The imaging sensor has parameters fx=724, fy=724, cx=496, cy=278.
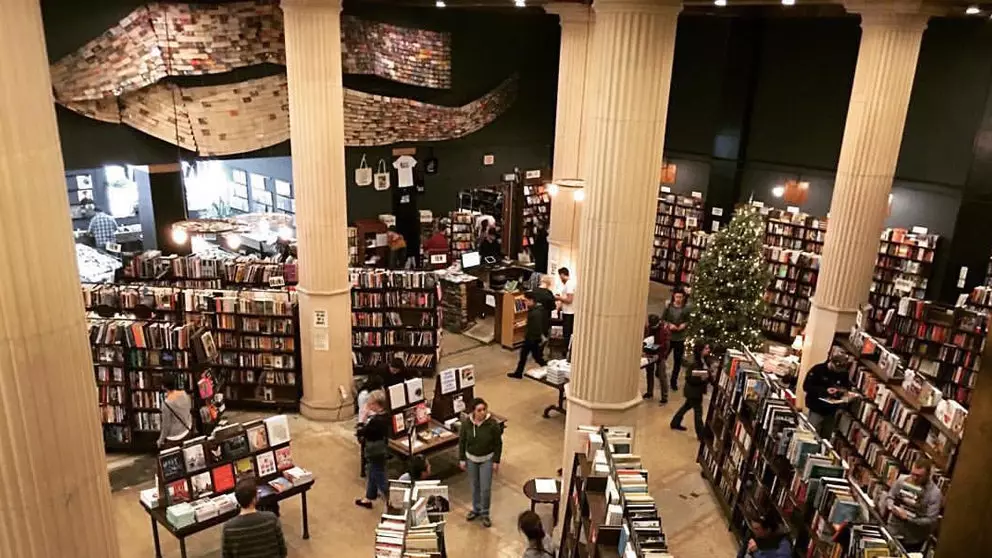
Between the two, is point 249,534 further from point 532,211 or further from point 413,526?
point 532,211

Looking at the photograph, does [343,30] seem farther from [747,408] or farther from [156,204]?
[747,408]

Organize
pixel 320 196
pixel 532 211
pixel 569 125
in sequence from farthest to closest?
pixel 532 211
pixel 569 125
pixel 320 196

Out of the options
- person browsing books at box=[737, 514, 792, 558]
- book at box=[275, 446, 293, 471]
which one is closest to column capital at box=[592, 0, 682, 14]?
person browsing books at box=[737, 514, 792, 558]

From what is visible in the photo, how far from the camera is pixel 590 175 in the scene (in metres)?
6.62

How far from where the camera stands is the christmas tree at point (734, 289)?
1094 centimetres

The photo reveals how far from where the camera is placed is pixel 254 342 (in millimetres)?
10172

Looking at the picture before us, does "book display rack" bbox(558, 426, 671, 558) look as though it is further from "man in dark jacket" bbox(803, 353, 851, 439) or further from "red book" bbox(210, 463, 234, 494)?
"red book" bbox(210, 463, 234, 494)

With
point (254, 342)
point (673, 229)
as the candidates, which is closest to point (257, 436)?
point (254, 342)

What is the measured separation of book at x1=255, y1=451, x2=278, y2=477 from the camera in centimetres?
732

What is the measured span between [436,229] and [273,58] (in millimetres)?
5209

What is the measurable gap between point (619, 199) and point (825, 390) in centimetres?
395

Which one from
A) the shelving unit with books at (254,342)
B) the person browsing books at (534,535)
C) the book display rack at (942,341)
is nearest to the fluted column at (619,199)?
the person browsing books at (534,535)

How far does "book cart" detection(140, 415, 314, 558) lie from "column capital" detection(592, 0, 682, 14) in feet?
16.4

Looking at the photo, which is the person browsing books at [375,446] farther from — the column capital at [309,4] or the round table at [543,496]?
the column capital at [309,4]
